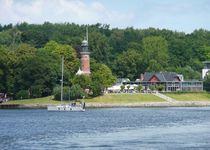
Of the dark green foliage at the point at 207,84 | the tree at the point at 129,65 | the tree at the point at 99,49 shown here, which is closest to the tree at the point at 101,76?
the tree at the point at 129,65

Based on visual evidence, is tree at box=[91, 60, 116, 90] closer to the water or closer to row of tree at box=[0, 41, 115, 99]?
row of tree at box=[0, 41, 115, 99]

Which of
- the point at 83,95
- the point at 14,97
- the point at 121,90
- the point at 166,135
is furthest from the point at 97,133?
the point at 121,90

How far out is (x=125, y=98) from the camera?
13925cm

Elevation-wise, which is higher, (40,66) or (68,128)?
(40,66)

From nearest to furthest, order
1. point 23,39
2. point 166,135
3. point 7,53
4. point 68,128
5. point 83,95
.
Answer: point 166,135, point 68,128, point 83,95, point 7,53, point 23,39

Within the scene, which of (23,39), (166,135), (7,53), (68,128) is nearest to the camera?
(166,135)

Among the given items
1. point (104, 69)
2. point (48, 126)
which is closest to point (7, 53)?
point (104, 69)

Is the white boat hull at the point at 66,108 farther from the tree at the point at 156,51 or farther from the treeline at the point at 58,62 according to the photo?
the tree at the point at 156,51

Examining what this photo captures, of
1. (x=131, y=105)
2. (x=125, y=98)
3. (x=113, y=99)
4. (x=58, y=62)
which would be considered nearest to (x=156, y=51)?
(x=58, y=62)

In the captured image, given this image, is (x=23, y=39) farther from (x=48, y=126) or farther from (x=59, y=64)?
(x=48, y=126)

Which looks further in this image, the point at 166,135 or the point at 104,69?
the point at 104,69

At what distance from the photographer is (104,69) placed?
150000 millimetres

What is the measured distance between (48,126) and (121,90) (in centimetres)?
7527

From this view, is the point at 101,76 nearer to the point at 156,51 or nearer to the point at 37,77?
the point at 37,77
